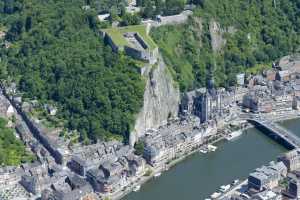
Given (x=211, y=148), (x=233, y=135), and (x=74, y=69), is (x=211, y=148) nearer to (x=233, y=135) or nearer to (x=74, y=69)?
(x=233, y=135)

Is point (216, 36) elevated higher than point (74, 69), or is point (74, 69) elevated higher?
point (216, 36)

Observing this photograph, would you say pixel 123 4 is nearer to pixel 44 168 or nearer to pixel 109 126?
pixel 109 126

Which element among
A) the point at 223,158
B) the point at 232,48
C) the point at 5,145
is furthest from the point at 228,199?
the point at 232,48

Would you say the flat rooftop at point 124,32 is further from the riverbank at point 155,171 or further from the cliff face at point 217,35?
the riverbank at point 155,171

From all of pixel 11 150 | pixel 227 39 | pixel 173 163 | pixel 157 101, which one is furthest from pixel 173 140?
pixel 227 39

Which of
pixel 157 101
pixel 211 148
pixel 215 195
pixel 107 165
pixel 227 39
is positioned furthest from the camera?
pixel 227 39

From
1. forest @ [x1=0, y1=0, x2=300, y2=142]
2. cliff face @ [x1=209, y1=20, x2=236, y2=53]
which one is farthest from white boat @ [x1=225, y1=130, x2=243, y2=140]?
cliff face @ [x1=209, y1=20, x2=236, y2=53]

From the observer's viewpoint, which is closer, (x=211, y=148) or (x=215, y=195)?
(x=215, y=195)

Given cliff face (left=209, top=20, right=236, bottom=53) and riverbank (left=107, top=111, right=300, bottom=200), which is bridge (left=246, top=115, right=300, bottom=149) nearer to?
Answer: riverbank (left=107, top=111, right=300, bottom=200)
